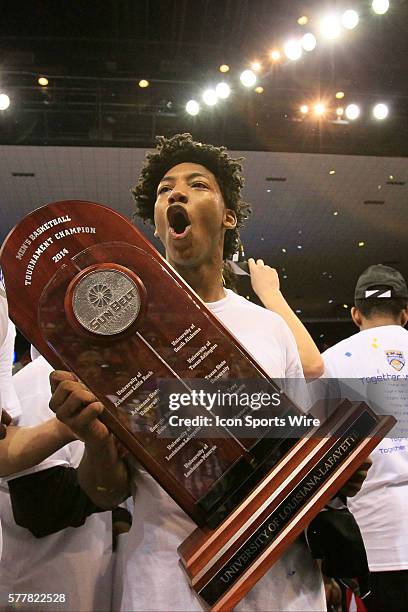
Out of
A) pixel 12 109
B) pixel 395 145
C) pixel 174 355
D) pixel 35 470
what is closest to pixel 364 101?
pixel 395 145

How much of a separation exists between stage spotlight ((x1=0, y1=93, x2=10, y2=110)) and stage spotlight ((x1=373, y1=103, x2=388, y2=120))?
2.14ft

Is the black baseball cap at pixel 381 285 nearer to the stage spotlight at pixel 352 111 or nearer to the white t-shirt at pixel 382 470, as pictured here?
the white t-shirt at pixel 382 470

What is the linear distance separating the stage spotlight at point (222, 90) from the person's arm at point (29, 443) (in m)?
0.68

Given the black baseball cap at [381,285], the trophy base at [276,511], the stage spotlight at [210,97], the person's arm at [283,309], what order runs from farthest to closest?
1. the stage spotlight at [210,97]
2. the black baseball cap at [381,285]
3. the person's arm at [283,309]
4. the trophy base at [276,511]

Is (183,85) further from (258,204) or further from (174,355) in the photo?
(174,355)

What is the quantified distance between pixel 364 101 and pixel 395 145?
0.36ft

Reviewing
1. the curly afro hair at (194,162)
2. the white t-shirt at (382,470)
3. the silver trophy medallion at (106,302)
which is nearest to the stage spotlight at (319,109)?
the curly afro hair at (194,162)

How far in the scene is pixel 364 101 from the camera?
1012 mm

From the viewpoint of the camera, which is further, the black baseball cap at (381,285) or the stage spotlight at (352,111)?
the stage spotlight at (352,111)

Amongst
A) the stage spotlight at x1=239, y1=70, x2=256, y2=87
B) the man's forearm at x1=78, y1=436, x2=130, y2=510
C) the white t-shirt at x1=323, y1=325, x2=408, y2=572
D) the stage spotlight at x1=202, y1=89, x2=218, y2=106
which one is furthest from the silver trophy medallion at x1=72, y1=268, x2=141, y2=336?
the stage spotlight at x1=239, y1=70, x2=256, y2=87

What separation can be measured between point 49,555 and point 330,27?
103 centimetres

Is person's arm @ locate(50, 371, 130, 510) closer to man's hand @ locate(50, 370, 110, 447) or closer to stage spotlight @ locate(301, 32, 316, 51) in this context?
man's hand @ locate(50, 370, 110, 447)

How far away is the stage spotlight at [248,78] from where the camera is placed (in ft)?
3.36

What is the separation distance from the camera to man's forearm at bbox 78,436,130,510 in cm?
52
